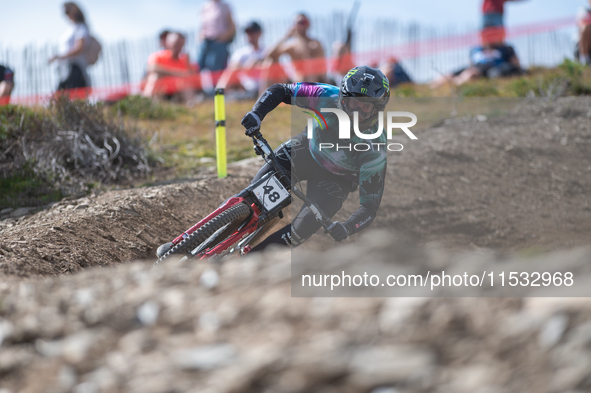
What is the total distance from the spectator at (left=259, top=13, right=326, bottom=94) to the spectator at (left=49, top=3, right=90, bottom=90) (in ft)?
12.0

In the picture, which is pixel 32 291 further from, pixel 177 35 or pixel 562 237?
pixel 177 35

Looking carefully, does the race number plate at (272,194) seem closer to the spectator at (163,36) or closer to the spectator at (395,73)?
the spectator at (163,36)

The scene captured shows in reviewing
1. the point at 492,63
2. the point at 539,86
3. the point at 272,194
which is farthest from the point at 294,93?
the point at 492,63

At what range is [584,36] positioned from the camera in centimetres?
1227

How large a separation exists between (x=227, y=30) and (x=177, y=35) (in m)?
1.10

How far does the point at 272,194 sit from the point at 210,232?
2.02 feet

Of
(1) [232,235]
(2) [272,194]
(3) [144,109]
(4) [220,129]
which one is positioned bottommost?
(1) [232,235]

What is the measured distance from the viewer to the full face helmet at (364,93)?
4234mm

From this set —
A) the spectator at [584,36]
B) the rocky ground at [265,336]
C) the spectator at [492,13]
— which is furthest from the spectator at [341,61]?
the rocky ground at [265,336]

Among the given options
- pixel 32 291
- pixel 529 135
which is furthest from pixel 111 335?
pixel 529 135

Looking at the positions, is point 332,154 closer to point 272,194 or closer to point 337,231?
point 272,194

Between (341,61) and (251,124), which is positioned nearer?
(251,124)

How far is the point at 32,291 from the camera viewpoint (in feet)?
8.82

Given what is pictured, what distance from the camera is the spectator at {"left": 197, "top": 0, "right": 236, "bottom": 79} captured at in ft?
37.9
